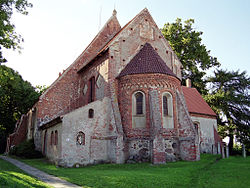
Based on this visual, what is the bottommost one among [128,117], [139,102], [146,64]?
[128,117]

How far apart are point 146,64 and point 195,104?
38.8ft

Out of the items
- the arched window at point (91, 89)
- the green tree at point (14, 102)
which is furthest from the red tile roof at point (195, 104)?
the green tree at point (14, 102)

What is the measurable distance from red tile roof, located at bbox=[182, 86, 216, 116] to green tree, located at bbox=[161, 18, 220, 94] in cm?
616

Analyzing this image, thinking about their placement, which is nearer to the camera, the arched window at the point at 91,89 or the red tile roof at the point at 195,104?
the arched window at the point at 91,89

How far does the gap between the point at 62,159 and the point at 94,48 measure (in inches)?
529

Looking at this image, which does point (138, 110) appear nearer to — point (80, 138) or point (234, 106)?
point (80, 138)

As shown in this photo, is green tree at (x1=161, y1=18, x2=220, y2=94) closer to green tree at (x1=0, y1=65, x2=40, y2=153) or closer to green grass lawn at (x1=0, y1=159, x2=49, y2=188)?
green tree at (x1=0, y1=65, x2=40, y2=153)

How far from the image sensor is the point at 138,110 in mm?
18078

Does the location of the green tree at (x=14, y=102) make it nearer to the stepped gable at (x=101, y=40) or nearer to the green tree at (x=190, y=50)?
the stepped gable at (x=101, y=40)

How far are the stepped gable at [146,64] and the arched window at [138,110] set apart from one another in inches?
71.9

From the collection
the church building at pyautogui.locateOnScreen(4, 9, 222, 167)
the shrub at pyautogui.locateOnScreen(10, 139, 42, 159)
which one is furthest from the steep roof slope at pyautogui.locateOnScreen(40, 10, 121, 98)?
the shrub at pyautogui.locateOnScreen(10, 139, 42, 159)

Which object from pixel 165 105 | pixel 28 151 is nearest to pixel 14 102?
pixel 28 151

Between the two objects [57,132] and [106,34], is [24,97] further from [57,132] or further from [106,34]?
[57,132]

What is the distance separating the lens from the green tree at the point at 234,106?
30.3 m
